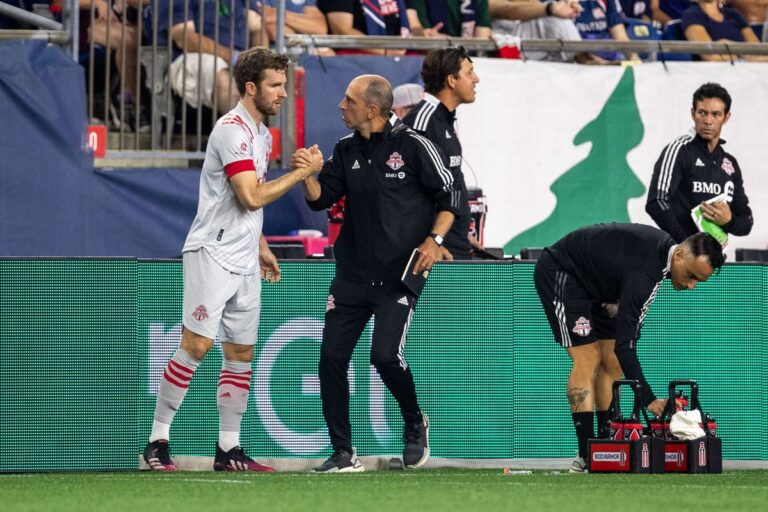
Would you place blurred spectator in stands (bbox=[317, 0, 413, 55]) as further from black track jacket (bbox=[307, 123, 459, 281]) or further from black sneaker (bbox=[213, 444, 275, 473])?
black sneaker (bbox=[213, 444, 275, 473])

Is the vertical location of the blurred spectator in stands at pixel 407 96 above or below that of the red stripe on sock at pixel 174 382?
above

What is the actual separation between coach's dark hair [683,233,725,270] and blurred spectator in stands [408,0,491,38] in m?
5.86

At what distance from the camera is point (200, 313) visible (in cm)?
904

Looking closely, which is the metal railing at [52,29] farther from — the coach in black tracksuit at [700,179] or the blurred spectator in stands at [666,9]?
the blurred spectator in stands at [666,9]

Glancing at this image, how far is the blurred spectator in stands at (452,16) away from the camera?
14352mm

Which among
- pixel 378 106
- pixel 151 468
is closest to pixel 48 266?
pixel 151 468

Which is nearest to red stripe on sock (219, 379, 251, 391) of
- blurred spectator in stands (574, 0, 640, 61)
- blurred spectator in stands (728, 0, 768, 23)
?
blurred spectator in stands (574, 0, 640, 61)

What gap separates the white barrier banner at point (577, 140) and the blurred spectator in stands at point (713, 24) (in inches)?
77.4

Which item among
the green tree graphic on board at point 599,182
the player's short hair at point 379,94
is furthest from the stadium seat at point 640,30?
the player's short hair at point 379,94

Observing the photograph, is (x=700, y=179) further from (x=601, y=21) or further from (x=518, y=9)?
(x=601, y=21)

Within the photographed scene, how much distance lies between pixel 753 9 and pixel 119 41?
704cm

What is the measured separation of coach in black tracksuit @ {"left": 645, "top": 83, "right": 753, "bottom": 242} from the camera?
1077cm

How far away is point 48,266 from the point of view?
995cm

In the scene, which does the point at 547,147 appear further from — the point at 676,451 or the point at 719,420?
the point at 676,451
